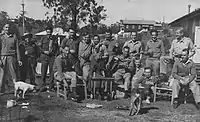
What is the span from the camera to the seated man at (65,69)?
7621 millimetres

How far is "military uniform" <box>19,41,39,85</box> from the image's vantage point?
874cm

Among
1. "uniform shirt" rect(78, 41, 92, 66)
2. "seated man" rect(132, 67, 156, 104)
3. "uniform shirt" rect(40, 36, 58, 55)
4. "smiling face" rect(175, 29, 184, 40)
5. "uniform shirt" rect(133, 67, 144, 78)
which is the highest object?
"smiling face" rect(175, 29, 184, 40)

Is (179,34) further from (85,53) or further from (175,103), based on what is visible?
(85,53)

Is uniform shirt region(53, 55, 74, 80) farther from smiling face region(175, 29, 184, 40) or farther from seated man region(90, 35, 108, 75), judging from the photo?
smiling face region(175, 29, 184, 40)

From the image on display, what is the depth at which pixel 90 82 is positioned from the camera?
7.97 meters

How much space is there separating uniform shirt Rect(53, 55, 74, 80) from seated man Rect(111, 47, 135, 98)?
1.33m

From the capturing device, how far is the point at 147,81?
768 centimetres

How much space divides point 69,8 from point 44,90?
1422 centimetres

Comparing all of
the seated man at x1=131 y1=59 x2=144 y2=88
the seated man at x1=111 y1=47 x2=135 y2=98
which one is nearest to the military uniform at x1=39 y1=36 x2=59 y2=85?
the seated man at x1=111 y1=47 x2=135 y2=98

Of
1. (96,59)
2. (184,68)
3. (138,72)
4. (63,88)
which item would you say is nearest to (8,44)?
(63,88)

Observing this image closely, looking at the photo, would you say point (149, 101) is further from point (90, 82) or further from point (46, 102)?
point (46, 102)

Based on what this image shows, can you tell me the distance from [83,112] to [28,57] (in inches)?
126

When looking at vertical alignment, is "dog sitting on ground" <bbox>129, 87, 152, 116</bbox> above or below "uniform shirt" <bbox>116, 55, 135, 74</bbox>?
below

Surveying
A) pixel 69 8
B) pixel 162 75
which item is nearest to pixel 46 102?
pixel 162 75
